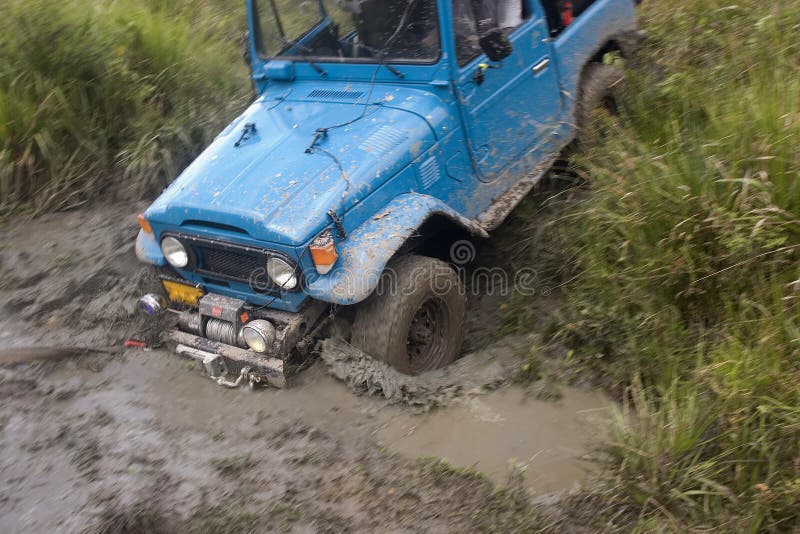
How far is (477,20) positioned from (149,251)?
7.07 ft

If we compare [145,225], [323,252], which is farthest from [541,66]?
[145,225]

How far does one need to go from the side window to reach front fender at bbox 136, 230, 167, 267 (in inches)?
73.1

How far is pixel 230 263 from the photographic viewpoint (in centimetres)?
354

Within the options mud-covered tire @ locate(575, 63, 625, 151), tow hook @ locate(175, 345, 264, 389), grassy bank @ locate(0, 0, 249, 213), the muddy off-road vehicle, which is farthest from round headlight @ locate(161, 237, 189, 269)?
mud-covered tire @ locate(575, 63, 625, 151)

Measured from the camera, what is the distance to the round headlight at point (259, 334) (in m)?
3.42

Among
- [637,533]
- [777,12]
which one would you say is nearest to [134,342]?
[637,533]

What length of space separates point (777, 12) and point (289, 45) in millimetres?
3101

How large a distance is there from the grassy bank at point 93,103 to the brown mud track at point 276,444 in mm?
1619

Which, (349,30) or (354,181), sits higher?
(349,30)

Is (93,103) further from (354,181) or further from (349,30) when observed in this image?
(354,181)

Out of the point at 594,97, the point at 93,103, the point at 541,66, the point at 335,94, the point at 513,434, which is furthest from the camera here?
the point at 93,103

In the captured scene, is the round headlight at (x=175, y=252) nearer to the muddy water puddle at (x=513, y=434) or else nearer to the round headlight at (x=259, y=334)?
the round headlight at (x=259, y=334)

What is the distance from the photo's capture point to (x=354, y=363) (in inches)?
139

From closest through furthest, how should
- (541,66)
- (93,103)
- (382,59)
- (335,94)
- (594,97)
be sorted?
(382,59), (335,94), (541,66), (594,97), (93,103)
